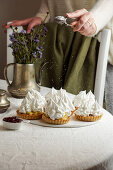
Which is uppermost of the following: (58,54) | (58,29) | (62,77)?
(58,29)

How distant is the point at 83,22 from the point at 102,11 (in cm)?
22

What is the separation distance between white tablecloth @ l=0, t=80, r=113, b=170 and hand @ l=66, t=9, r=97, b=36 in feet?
1.93

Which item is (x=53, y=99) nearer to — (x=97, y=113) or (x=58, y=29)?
(x=97, y=113)

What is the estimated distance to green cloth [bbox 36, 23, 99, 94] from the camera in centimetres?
183

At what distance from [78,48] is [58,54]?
0.45 ft

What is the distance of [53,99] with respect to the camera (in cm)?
108

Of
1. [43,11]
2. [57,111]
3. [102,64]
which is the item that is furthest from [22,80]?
[43,11]

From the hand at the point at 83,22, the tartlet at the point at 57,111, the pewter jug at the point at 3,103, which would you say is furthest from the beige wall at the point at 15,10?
the tartlet at the point at 57,111

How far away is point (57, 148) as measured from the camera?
2.88 feet

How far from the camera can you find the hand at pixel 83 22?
1.46 meters

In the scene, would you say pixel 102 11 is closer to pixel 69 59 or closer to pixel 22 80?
pixel 69 59

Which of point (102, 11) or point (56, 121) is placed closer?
point (56, 121)

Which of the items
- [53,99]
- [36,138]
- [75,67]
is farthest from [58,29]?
[36,138]

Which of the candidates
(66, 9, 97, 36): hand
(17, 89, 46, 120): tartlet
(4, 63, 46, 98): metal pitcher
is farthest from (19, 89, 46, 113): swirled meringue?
(66, 9, 97, 36): hand
